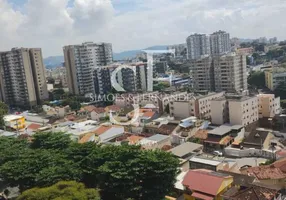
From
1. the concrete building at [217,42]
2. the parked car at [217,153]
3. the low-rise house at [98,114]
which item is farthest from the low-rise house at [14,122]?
the concrete building at [217,42]

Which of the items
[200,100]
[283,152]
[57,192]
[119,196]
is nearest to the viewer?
[57,192]

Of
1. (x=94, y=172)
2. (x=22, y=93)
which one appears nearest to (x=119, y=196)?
(x=94, y=172)

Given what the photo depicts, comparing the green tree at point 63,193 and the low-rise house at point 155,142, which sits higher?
the green tree at point 63,193

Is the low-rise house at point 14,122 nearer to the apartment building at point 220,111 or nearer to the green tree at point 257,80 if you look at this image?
the apartment building at point 220,111

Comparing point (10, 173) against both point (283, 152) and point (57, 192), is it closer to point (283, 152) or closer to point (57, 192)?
point (57, 192)

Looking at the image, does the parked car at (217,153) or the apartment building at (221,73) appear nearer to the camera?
the parked car at (217,153)

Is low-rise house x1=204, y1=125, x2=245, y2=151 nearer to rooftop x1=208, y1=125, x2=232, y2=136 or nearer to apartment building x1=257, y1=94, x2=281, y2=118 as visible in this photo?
rooftop x1=208, y1=125, x2=232, y2=136
